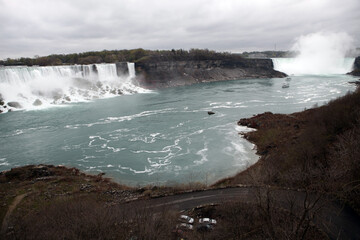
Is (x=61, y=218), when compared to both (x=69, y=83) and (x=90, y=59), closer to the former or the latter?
(x=69, y=83)

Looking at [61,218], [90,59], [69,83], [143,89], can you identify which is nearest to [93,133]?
[61,218]

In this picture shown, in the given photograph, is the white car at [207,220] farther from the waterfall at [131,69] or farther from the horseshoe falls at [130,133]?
the waterfall at [131,69]

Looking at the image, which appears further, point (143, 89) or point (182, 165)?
point (143, 89)

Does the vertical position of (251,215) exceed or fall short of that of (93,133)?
it exceeds it

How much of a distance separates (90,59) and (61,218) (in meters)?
97.2

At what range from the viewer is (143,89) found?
82.7 meters

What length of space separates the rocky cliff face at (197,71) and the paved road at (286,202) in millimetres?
73383

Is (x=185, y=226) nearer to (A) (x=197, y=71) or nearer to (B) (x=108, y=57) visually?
(A) (x=197, y=71)

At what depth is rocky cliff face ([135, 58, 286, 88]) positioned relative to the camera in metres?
91.2

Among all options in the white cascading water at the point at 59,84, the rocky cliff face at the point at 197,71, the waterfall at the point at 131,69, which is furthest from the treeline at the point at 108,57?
the white cascading water at the point at 59,84

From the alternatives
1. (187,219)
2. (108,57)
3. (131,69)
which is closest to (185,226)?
(187,219)

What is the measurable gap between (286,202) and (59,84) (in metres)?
70.3

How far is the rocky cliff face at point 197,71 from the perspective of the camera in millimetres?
91188

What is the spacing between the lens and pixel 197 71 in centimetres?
10406
